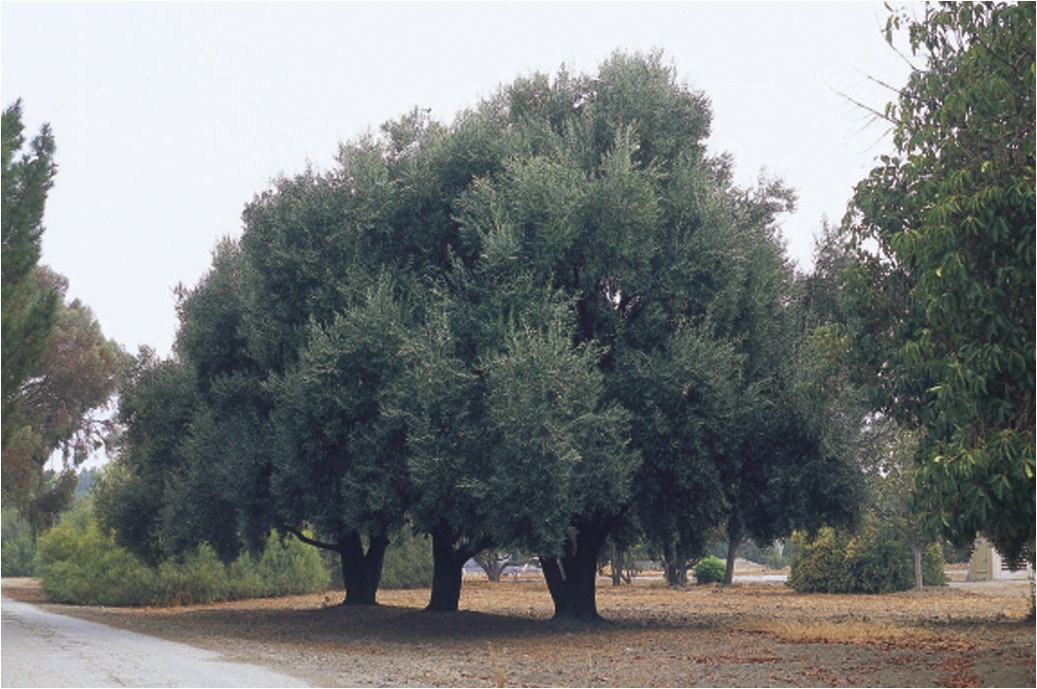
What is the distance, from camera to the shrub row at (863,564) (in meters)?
44.6

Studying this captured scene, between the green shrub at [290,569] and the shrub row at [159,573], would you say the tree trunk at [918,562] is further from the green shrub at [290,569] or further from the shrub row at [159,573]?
the green shrub at [290,569]

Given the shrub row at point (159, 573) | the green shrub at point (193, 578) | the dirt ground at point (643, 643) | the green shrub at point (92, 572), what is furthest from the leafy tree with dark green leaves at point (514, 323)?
the green shrub at point (92, 572)

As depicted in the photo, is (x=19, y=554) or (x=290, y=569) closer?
(x=290, y=569)

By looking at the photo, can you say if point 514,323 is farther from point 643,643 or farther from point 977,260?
point 977,260

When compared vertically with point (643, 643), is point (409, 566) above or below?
below

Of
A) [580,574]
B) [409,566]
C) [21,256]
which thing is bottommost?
[409,566]

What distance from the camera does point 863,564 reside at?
44.9m

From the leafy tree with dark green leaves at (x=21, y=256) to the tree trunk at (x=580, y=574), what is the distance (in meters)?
11.3

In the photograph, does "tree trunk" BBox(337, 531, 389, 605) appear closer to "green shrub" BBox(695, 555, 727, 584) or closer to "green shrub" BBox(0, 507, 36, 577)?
"green shrub" BBox(695, 555, 727, 584)

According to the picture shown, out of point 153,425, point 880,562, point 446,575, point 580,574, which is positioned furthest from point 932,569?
point 153,425

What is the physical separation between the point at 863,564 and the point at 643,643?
25.8m

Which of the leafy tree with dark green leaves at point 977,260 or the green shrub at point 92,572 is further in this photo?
the green shrub at point 92,572

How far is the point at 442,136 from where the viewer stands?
2528cm

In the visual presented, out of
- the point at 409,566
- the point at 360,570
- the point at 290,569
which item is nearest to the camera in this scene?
the point at 360,570
